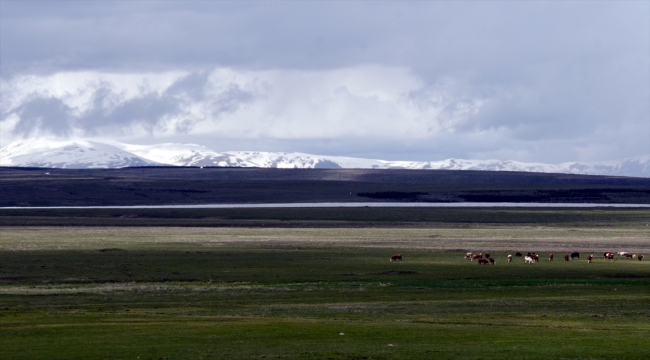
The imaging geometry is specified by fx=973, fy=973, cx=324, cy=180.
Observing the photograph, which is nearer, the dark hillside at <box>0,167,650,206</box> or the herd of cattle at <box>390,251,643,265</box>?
the herd of cattle at <box>390,251,643,265</box>

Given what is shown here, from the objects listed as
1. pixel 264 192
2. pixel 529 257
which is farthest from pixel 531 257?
pixel 264 192

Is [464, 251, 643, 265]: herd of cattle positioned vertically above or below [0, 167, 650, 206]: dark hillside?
below

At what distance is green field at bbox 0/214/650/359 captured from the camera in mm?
23500

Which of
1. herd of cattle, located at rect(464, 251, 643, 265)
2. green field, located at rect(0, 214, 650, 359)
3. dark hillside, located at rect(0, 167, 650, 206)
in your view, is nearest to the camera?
green field, located at rect(0, 214, 650, 359)

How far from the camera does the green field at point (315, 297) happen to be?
23500 mm

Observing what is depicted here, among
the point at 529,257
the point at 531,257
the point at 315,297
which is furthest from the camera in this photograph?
the point at 531,257

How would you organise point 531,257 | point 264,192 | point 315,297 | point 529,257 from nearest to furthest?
point 315,297
point 529,257
point 531,257
point 264,192

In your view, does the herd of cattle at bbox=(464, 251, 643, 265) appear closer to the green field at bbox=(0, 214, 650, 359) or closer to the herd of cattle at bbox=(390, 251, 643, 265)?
the herd of cattle at bbox=(390, 251, 643, 265)

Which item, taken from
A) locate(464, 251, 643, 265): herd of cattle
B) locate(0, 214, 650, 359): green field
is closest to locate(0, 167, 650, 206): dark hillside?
locate(0, 214, 650, 359): green field

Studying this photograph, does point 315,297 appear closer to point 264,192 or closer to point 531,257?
point 531,257

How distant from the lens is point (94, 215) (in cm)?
10431

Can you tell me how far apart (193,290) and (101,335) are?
14.6 metres

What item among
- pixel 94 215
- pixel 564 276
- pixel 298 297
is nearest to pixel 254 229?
pixel 94 215

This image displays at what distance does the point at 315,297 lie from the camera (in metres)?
37.2
